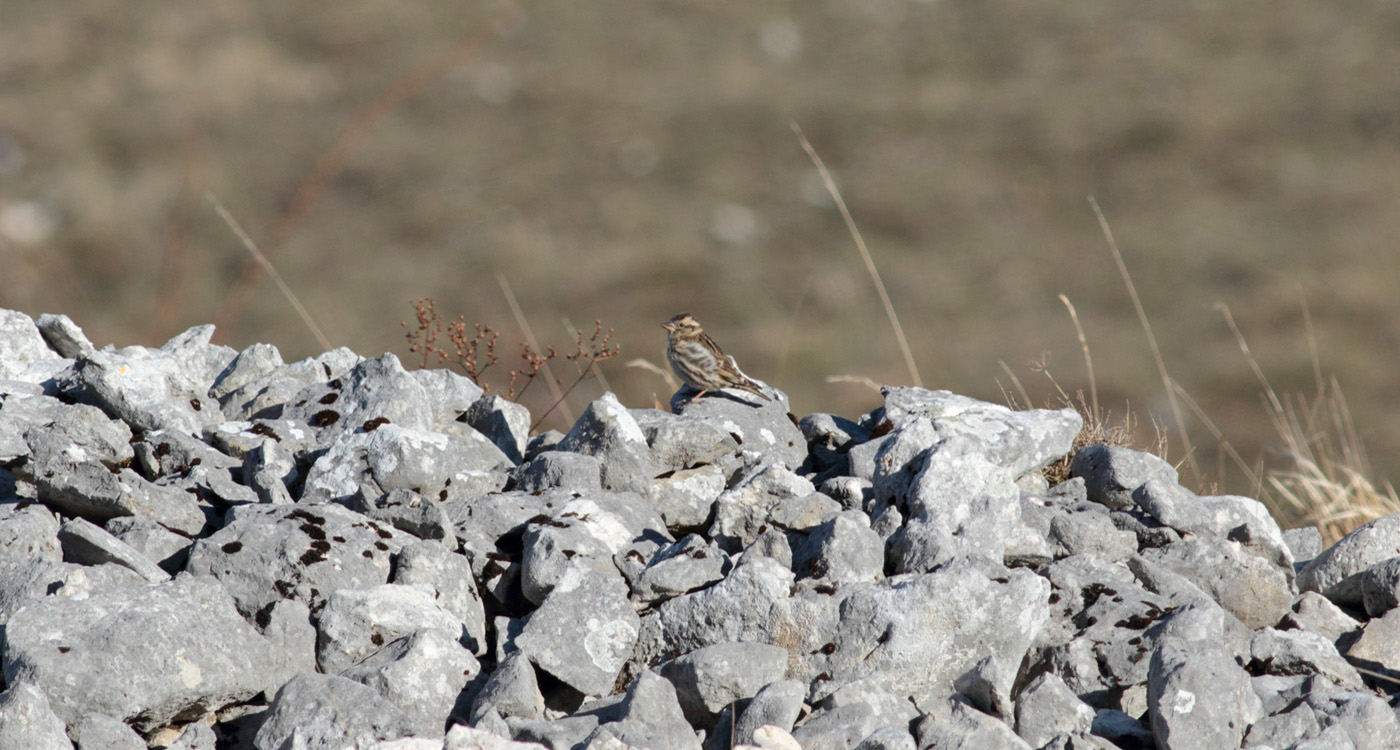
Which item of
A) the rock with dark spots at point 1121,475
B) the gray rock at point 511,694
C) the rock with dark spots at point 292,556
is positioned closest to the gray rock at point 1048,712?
the gray rock at point 511,694

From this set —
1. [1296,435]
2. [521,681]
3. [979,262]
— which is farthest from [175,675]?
[979,262]

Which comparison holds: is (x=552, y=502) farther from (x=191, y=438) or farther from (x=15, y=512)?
(x=15, y=512)

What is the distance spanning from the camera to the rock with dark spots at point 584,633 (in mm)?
3350

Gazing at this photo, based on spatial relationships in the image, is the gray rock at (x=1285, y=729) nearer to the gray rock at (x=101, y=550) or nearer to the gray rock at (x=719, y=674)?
the gray rock at (x=719, y=674)

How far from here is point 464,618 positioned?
143 inches

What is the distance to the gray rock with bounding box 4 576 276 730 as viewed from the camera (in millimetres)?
2932

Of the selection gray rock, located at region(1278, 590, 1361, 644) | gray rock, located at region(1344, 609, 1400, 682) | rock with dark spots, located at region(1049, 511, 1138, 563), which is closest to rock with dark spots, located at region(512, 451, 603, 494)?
rock with dark spots, located at region(1049, 511, 1138, 563)

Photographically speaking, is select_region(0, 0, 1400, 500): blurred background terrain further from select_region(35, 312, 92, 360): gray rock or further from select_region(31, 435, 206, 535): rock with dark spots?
select_region(31, 435, 206, 535): rock with dark spots

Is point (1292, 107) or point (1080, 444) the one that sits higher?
point (1080, 444)

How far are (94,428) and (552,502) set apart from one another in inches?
61.7

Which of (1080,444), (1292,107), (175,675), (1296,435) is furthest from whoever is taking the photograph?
(1292,107)

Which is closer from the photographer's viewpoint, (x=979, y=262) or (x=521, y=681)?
(x=521, y=681)

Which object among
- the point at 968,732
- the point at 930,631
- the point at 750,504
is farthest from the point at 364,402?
the point at 968,732

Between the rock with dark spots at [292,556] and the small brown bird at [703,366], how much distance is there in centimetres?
198
